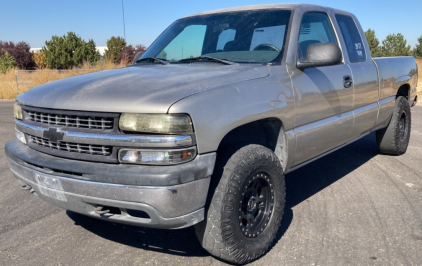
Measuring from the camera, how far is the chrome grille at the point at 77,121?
2.67m

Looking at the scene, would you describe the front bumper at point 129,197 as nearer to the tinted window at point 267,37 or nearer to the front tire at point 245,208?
the front tire at point 245,208

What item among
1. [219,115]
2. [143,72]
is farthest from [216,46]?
[219,115]

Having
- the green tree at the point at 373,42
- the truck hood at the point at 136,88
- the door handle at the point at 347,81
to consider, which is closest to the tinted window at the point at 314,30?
the door handle at the point at 347,81

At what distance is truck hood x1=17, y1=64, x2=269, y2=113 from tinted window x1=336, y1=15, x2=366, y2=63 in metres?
1.74

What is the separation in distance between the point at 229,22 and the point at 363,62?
170 cm

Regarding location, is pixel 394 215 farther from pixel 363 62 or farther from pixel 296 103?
pixel 363 62

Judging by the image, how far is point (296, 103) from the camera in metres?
3.51

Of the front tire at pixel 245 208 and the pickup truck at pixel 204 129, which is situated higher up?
the pickup truck at pixel 204 129

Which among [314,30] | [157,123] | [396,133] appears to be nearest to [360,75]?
[314,30]

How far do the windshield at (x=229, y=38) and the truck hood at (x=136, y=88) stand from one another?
0.38 metres

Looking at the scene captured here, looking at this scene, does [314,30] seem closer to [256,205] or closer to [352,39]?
[352,39]

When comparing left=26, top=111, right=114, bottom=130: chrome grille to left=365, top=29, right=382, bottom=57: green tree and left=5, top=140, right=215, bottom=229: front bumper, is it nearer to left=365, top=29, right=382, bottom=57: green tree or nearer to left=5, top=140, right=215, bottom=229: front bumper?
left=5, top=140, right=215, bottom=229: front bumper

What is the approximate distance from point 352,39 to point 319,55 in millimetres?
1530

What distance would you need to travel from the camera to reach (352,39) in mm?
4867
